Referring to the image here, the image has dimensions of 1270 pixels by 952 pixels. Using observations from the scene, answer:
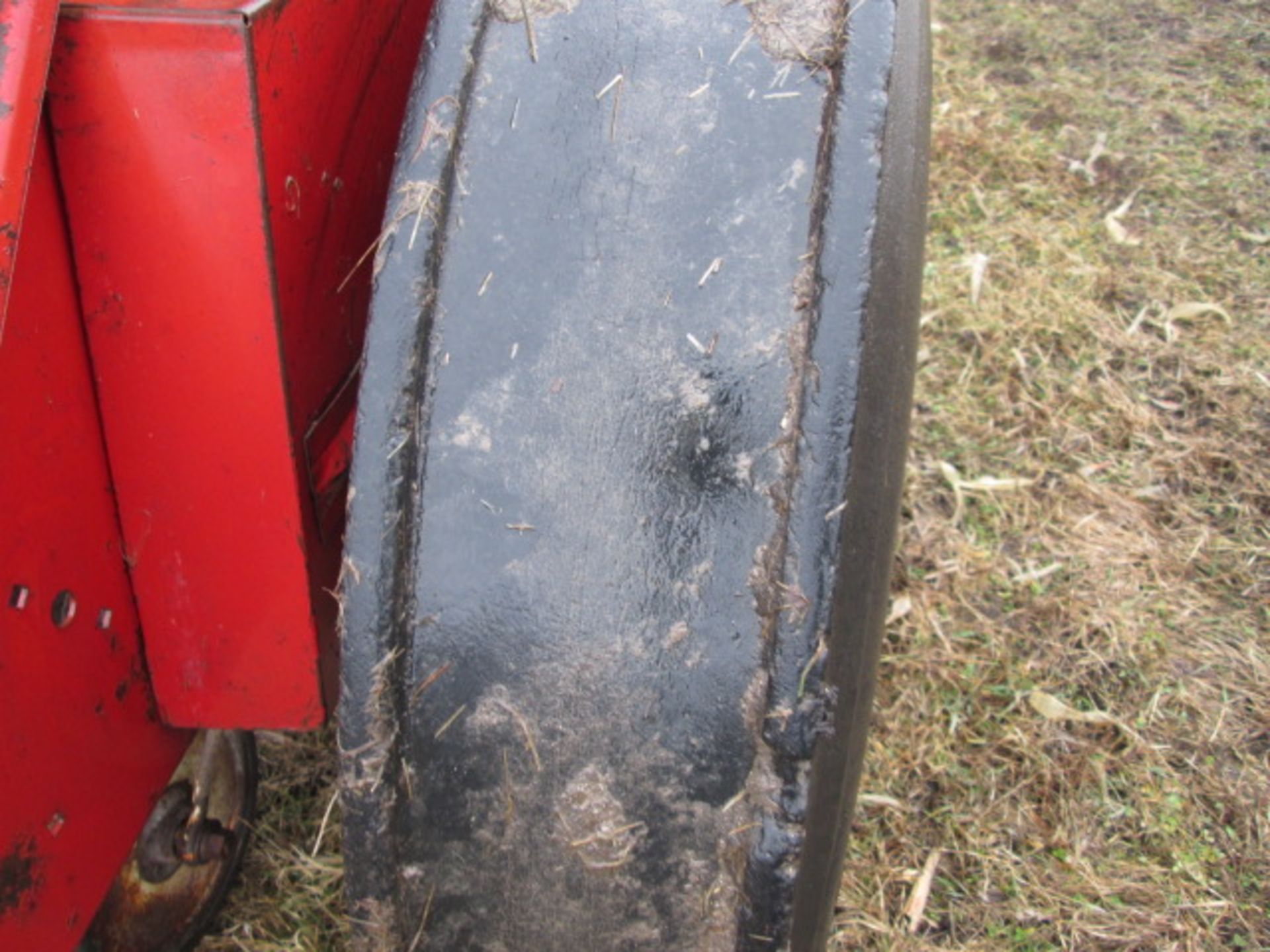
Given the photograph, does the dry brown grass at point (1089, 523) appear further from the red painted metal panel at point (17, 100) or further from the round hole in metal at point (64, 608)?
the red painted metal panel at point (17, 100)

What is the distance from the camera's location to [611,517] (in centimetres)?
114

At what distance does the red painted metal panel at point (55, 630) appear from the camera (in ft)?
3.59

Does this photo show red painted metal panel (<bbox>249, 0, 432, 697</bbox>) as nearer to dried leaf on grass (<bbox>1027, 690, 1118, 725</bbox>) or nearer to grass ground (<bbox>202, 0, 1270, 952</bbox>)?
grass ground (<bbox>202, 0, 1270, 952</bbox>)

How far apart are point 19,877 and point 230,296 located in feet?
1.98

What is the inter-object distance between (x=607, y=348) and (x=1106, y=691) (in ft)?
5.50

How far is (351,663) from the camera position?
114cm

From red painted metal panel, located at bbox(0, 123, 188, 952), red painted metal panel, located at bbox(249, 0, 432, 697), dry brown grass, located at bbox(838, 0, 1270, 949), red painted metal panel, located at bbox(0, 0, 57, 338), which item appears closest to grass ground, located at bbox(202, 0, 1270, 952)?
dry brown grass, located at bbox(838, 0, 1270, 949)

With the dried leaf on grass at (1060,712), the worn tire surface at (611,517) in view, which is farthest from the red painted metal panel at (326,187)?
the dried leaf on grass at (1060,712)

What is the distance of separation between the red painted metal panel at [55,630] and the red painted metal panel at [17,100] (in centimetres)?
8

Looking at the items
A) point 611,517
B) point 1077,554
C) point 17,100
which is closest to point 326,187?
point 17,100

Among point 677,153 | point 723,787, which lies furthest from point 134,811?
point 677,153

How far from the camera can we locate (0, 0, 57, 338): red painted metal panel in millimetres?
979

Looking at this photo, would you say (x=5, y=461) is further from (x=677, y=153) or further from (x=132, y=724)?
(x=677, y=153)

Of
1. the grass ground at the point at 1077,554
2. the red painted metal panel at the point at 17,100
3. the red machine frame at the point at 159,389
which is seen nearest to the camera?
the red painted metal panel at the point at 17,100
